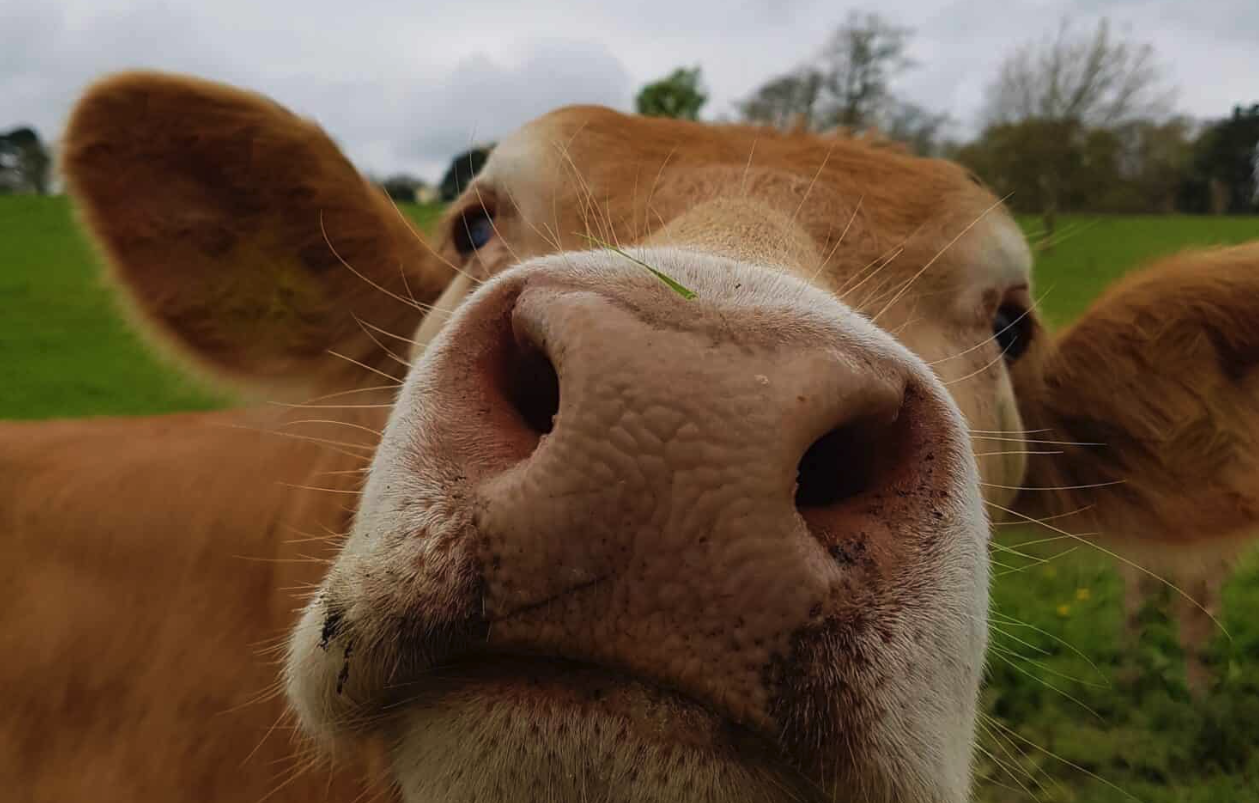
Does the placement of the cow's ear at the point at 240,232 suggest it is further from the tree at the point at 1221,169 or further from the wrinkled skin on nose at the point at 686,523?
the tree at the point at 1221,169

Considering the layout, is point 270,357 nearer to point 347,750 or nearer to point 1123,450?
point 347,750

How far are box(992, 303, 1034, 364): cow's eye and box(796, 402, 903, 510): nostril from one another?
159 centimetres

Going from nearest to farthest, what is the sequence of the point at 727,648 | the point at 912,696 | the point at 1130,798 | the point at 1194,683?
1. the point at 727,648
2. the point at 912,696
3. the point at 1130,798
4. the point at 1194,683

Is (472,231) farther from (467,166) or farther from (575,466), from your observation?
(575,466)

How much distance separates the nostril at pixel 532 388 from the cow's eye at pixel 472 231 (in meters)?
1.58

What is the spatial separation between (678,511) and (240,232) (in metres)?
2.59

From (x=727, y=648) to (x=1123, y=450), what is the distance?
2.73 meters

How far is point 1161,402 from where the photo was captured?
3123mm

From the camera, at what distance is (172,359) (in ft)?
10.8

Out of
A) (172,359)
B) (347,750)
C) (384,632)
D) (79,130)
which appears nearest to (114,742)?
(172,359)

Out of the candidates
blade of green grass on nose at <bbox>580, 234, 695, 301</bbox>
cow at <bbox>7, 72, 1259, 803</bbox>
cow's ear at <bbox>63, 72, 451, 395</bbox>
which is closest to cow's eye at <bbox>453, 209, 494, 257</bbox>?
cow at <bbox>7, 72, 1259, 803</bbox>

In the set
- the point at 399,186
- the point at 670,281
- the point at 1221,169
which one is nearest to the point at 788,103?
the point at 399,186

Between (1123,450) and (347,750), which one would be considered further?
(1123,450)

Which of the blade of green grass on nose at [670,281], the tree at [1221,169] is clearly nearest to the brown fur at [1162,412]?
the blade of green grass on nose at [670,281]
